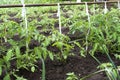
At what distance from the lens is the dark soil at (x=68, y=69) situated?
8.54ft

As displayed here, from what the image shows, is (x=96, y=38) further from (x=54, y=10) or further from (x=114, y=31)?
(x=54, y=10)

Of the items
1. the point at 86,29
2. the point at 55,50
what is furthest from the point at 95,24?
the point at 55,50

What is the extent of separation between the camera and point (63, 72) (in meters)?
2.71

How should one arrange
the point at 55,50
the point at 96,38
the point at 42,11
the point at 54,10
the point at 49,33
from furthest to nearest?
the point at 54,10 < the point at 42,11 < the point at 49,33 < the point at 55,50 < the point at 96,38

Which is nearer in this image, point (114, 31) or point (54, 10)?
point (114, 31)

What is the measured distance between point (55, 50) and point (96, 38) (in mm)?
468

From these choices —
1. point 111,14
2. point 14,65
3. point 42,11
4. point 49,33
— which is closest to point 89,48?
point 111,14

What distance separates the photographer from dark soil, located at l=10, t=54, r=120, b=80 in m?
2.60

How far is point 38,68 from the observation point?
8.96 ft

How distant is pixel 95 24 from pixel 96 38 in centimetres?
25

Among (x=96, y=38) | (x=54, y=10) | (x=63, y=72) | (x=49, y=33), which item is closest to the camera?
(x=63, y=72)

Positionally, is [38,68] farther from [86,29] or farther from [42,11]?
[42,11]

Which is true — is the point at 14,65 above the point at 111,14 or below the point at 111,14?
below

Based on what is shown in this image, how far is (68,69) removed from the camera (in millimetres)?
2764
